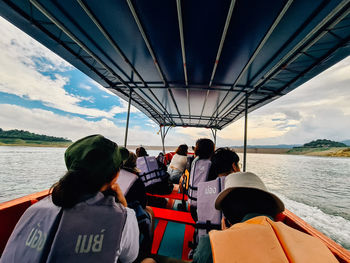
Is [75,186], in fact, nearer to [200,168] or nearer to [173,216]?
[173,216]

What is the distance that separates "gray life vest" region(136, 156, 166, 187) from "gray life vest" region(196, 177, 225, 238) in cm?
187

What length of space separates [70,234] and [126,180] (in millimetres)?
1192

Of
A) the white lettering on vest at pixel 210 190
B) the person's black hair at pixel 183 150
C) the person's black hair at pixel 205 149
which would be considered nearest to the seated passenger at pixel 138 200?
the white lettering on vest at pixel 210 190

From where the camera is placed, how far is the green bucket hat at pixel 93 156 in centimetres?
96

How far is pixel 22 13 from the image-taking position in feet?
6.90

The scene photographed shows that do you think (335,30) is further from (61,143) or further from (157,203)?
(61,143)

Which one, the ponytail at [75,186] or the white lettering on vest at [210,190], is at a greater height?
the ponytail at [75,186]

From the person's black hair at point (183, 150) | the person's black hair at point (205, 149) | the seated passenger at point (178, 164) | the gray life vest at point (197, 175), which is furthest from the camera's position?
the person's black hair at point (183, 150)

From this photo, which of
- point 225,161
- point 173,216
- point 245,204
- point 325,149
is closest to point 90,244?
point 245,204

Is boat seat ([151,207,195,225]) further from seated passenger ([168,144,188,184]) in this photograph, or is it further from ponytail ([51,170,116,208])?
seated passenger ([168,144,188,184])

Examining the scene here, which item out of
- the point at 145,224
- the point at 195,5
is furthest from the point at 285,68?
the point at 145,224

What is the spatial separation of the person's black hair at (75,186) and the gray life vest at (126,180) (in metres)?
0.90

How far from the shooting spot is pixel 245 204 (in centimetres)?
101

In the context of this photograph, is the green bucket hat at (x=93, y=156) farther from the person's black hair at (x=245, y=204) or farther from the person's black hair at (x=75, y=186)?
the person's black hair at (x=245, y=204)
